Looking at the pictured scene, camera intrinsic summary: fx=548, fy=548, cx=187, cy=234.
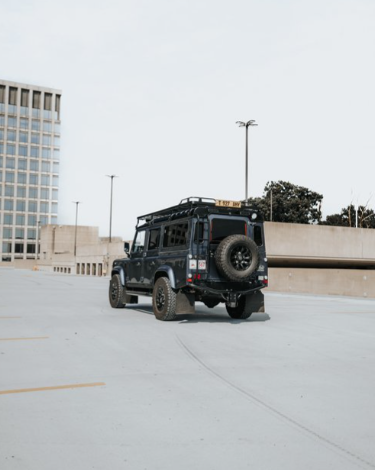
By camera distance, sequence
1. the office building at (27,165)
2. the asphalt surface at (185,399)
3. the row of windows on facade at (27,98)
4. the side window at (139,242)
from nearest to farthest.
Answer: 1. the asphalt surface at (185,399)
2. the side window at (139,242)
3. the office building at (27,165)
4. the row of windows on facade at (27,98)

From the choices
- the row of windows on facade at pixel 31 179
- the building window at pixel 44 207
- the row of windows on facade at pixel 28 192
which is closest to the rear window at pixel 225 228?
the row of windows on facade at pixel 28 192

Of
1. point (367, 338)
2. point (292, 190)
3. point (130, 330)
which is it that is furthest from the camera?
point (292, 190)

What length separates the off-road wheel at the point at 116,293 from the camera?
601 inches

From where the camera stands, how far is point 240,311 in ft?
43.8

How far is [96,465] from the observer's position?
3.69 meters

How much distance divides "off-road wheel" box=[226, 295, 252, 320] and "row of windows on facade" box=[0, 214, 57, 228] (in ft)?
439

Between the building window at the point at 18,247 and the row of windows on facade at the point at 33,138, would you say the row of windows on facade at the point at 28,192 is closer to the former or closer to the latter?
the row of windows on facade at the point at 33,138

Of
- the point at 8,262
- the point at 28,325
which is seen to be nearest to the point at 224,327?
the point at 28,325

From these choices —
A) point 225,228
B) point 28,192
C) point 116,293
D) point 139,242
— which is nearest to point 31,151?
point 28,192

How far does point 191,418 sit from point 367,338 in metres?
6.30

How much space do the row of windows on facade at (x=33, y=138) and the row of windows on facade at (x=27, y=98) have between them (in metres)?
7.06

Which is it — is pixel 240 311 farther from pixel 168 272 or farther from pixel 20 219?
pixel 20 219

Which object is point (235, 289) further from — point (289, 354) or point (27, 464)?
point (27, 464)

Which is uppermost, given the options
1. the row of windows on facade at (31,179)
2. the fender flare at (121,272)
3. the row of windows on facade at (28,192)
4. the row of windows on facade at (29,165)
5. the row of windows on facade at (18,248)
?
the row of windows on facade at (29,165)
